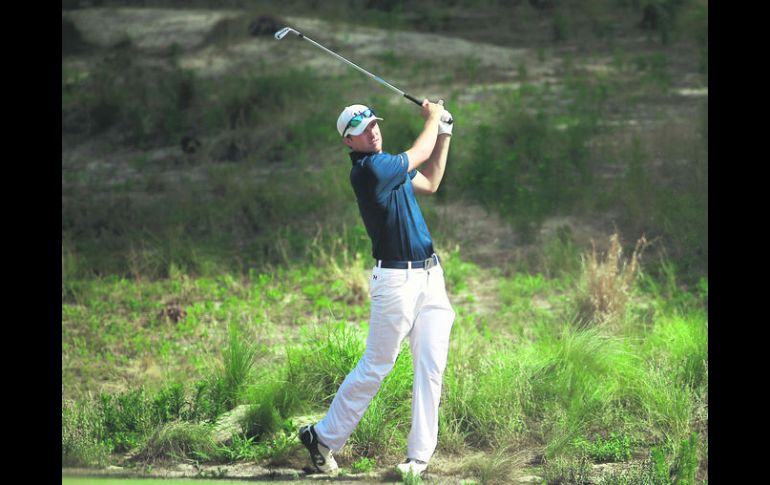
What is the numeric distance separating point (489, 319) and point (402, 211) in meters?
3.60

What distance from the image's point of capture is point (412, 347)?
596cm

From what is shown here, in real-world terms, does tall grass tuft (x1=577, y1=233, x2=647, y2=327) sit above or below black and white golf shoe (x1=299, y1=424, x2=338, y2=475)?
above

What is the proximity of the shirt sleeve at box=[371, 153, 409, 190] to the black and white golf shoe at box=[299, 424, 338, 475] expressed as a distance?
4.66ft

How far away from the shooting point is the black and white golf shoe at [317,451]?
6.05m

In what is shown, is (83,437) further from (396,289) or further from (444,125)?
(444,125)

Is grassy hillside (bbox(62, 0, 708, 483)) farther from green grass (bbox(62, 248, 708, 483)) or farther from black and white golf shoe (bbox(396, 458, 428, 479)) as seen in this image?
black and white golf shoe (bbox(396, 458, 428, 479))

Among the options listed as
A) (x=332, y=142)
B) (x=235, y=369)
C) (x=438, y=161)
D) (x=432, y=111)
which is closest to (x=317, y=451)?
(x=235, y=369)

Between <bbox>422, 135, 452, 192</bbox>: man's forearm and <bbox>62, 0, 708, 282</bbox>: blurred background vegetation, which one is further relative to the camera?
<bbox>62, 0, 708, 282</bbox>: blurred background vegetation

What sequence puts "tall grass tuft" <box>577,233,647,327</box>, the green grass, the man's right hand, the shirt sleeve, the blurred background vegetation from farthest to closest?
the blurred background vegetation
"tall grass tuft" <box>577,233,647,327</box>
the green grass
the man's right hand
the shirt sleeve

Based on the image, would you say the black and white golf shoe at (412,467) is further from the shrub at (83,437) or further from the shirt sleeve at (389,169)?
the shrub at (83,437)

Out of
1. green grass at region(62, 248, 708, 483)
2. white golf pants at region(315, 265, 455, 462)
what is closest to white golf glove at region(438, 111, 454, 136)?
white golf pants at region(315, 265, 455, 462)

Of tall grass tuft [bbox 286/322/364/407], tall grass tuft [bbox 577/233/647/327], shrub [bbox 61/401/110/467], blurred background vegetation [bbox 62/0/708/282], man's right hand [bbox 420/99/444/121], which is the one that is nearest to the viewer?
man's right hand [bbox 420/99/444/121]

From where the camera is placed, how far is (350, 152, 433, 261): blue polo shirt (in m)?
5.72

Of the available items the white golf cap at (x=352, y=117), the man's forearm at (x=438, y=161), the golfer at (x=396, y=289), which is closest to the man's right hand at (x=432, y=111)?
the golfer at (x=396, y=289)
